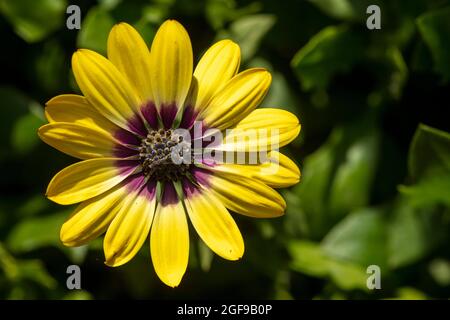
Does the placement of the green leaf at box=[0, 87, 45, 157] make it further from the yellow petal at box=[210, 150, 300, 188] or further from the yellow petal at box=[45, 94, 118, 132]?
the yellow petal at box=[210, 150, 300, 188]

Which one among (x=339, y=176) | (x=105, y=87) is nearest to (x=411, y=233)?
(x=339, y=176)

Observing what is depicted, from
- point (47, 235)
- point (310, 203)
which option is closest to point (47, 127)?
point (47, 235)

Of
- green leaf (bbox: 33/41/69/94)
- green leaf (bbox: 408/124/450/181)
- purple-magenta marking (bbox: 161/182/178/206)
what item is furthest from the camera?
green leaf (bbox: 33/41/69/94)

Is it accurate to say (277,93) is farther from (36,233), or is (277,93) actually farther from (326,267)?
(36,233)

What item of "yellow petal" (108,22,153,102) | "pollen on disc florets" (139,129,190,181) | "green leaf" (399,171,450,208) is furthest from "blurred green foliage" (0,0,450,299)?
"yellow petal" (108,22,153,102)

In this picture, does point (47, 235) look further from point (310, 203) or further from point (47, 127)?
point (310, 203)

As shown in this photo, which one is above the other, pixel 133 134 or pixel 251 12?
pixel 251 12
